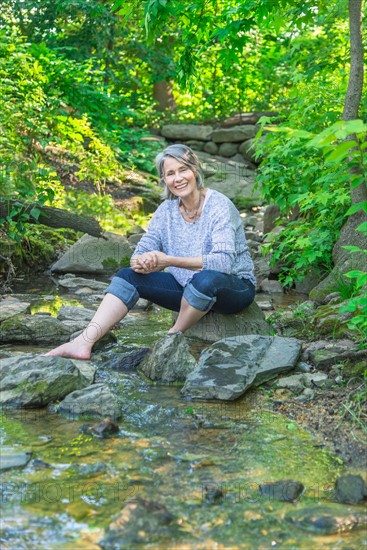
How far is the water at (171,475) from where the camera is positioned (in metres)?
2.30

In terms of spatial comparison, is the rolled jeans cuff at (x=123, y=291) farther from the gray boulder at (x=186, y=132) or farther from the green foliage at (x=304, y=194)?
the gray boulder at (x=186, y=132)

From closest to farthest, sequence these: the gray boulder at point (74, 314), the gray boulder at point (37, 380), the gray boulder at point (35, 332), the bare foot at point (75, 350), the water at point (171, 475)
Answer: the water at point (171, 475) < the gray boulder at point (37, 380) < the bare foot at point (75, 350) < the gray boulder at point (35, 332) < the gray boulder at point (74, 314)

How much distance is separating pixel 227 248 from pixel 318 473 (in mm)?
1860

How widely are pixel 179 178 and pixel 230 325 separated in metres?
1.07

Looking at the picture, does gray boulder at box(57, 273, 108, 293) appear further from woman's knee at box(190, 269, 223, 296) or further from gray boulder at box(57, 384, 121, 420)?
gray boulder at box(57, 384, 121, 420)

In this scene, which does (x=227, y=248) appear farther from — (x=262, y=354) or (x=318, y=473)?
(x=318, y=473)

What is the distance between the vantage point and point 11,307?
5711 millimetres

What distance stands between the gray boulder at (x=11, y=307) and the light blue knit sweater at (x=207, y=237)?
138 cm

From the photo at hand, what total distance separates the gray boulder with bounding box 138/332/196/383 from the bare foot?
38 centimetres

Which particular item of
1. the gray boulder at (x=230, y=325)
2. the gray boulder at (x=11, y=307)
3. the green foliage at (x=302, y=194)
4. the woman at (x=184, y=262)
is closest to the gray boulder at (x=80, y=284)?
the gray boulder at (x=11, y=307)

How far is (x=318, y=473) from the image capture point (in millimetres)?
2795

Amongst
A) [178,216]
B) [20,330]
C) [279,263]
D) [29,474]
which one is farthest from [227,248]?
[279,263]

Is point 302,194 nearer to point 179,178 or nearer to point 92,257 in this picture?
point 179,178

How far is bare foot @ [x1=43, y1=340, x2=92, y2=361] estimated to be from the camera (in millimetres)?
4242
